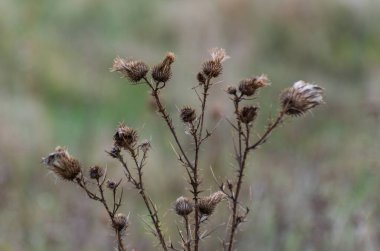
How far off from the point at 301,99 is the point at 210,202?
0.45 m

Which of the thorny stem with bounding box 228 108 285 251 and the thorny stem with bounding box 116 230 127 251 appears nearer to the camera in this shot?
the thorny stem with bounding box 228 108 285 251

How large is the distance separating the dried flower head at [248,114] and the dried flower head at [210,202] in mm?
249

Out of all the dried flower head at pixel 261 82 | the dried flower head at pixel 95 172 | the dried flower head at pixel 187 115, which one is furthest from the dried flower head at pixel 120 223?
the dried flower head at pixel 261 82

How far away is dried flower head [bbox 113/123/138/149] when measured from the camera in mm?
2605

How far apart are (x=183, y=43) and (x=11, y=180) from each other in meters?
6.59

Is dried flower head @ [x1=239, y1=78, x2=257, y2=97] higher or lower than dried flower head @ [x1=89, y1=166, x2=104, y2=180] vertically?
higher

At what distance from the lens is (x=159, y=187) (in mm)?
9547

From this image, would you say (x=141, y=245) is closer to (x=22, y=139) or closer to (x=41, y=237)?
(x=41, y=237)

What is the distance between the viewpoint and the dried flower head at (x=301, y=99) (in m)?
2.41

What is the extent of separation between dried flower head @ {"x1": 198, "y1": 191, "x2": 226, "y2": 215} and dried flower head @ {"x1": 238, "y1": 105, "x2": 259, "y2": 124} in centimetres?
25

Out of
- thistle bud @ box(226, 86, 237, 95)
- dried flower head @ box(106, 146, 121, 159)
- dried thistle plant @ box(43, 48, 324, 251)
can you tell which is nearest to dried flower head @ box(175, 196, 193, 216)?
dried thistle plant @ box(43, 48, 324, 251)

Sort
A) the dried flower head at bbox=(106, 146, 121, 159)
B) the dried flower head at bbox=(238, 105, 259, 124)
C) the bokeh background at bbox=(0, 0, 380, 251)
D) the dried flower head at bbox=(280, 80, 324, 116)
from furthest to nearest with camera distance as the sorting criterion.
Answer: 1. the bokeh background at bbox=(0, 0, 380, 251)
2. the dried flower head at bbox=(106, 146, 121, 159)
3. the dried flower head at bbox=(238, 105, 259, 124)
4. the dried flower head at bbox=(280, 80, 324, 116)

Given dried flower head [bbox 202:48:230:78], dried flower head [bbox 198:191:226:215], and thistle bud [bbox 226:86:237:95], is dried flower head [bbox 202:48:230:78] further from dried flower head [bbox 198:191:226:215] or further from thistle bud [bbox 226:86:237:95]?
dried flower head [bbox 198:191:226:215]

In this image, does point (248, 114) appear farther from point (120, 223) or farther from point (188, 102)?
point (188, 102)
